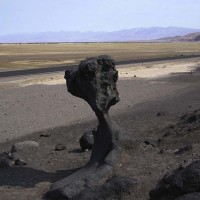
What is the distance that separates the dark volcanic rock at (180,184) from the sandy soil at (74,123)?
2.92 ft

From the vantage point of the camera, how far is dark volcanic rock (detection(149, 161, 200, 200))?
28.6ft

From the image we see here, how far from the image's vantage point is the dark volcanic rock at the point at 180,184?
8727 millimetres

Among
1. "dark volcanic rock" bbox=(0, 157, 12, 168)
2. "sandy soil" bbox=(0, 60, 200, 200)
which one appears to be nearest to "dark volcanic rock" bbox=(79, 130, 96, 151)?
"sandy soil" bbox=(0, 60, 200, 200)

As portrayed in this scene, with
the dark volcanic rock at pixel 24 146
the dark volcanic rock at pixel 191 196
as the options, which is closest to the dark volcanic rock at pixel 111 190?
the dark volcanic rock at pixel 191 196

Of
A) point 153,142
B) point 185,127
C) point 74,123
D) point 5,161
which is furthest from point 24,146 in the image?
point 74,123

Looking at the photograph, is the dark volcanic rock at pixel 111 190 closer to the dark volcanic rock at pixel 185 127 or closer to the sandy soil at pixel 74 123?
the sandy soil at pixel 74 123

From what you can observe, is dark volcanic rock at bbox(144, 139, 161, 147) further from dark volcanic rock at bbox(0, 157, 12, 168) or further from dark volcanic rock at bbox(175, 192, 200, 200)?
dark volcanic rock at bbox(175, 192, 200, 200)

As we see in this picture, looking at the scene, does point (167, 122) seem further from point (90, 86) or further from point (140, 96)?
point (140, 96)

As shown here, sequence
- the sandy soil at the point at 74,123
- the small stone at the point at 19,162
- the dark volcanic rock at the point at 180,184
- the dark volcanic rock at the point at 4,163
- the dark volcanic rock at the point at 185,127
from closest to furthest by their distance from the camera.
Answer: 1. the dark volcanic rock at the point at 180,184
2. the sandy soil at the point at 74,123
3. the dark volcanic rock at the point at 4,163
4. the small stone at the point at 19,162
5. the dark volcanic rock at the point at 185,127

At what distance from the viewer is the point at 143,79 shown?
44344 mm

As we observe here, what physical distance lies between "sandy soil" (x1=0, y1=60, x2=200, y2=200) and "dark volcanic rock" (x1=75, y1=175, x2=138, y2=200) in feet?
0.69

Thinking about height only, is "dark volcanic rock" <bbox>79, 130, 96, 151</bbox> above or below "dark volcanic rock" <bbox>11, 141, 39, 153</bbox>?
above

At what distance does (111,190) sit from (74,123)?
12770 mm

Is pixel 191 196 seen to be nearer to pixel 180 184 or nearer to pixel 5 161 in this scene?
pixel 180 184
